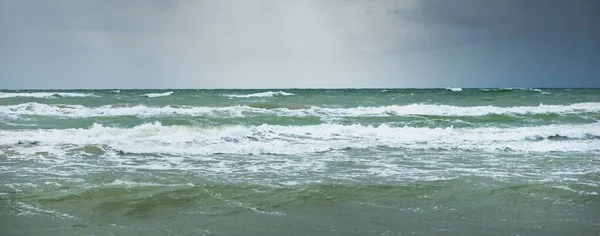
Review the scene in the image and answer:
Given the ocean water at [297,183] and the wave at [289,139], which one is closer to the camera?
the ocean water at [297,183]

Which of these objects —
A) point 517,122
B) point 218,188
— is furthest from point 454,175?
point 517,122

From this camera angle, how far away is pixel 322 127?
1482cm

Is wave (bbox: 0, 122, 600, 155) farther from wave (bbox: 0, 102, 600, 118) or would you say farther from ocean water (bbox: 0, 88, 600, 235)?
wave (bbox: 0, 102, 600, 118)

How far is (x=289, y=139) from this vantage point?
12.7m

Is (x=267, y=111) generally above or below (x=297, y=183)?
above

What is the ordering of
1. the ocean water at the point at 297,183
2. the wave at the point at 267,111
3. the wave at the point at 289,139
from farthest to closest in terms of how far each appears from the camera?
the wave at the point at 267,111, the wave at the point at 289,139, the ocean water at the point at 297,183

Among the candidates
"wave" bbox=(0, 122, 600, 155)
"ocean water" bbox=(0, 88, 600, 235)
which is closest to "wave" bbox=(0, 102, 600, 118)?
"wave" bbox=(0, 122, 600, 155)

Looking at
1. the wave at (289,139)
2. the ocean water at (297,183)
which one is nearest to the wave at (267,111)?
the wave at (289,139)

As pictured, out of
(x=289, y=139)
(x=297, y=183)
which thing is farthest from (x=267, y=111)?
(x=297, y=183)

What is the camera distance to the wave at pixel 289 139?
10.6 metres

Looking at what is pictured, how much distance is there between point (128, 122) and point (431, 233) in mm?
14906

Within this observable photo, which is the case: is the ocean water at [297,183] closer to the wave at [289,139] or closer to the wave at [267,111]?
the wave at [289,139]

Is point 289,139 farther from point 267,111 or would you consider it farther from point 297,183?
point 267,111

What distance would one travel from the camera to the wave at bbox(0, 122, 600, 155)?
1055cm
